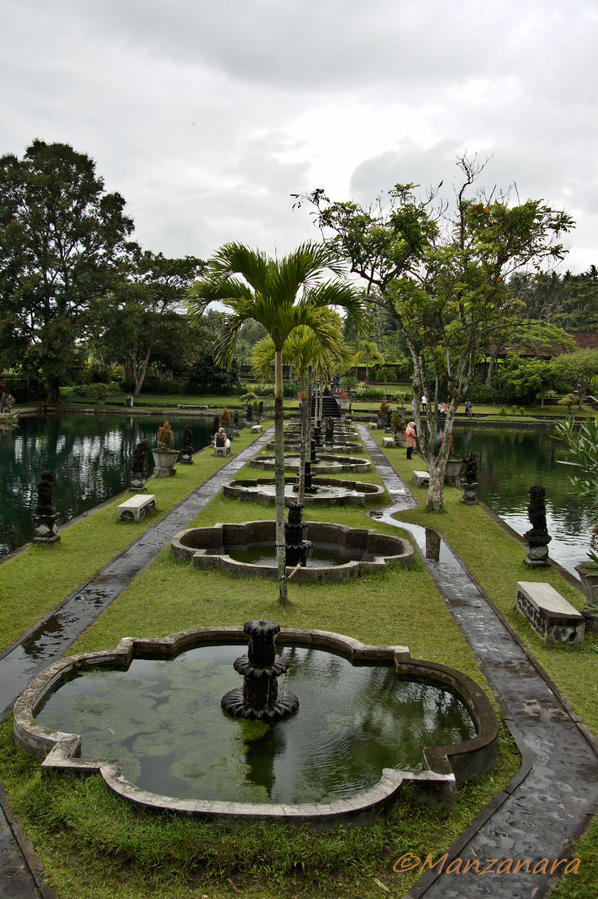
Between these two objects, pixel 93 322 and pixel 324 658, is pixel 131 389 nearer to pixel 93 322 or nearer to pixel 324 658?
pixel 93 322

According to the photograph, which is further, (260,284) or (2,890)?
(260,284)

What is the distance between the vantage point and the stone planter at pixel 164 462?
19.4m

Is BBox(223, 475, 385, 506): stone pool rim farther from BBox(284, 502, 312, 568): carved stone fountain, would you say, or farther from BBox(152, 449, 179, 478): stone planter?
BBox(284, 502, 312, 568): carved stone fountain

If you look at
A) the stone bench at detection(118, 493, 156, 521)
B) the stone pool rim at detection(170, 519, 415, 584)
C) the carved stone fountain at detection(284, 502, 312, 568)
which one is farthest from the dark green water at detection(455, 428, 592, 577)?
the stone bench at detection(118, 493, 156, 521)

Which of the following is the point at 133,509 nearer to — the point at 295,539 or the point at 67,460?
the point at 295,539

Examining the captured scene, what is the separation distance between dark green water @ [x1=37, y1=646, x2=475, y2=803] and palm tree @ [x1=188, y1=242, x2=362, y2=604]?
A: 221 centimetres

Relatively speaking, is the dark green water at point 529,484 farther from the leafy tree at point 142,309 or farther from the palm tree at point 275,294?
the leafy tree at point 142,309

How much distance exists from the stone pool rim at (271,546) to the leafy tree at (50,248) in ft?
114

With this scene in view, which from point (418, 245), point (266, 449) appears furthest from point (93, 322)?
point (418, 245)

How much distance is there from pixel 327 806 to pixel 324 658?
2.85 m

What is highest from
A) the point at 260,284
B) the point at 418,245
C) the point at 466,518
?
the point at 418,245

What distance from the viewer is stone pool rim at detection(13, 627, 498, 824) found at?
434 cm

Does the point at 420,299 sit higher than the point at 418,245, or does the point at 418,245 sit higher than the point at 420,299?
the point at 418,245

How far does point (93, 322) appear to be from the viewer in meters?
44.2
